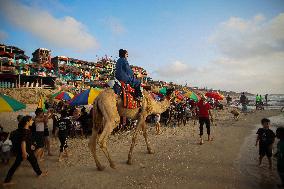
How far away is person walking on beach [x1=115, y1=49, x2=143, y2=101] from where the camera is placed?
7758mm

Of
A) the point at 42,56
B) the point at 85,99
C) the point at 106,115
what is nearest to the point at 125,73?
the point at 106,115

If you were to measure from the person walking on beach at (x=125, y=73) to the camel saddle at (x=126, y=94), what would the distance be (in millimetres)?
156

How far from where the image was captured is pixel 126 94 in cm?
760

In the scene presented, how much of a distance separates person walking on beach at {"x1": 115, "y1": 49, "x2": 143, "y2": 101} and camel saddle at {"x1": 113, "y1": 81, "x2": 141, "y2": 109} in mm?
156

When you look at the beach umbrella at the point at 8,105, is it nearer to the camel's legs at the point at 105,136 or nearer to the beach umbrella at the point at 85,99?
the beach umbrella at the point at 85,99

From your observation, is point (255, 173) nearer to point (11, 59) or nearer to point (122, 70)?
point (122, 70)

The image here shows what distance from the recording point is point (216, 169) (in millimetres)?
7211

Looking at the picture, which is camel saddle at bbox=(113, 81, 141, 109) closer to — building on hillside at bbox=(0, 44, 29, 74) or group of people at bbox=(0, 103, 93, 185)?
group of people at bbox=(0, 103, 93, 185)

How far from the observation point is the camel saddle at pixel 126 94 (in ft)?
24.7

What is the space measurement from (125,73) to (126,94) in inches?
30.8

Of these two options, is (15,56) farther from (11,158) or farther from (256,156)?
(256,156)

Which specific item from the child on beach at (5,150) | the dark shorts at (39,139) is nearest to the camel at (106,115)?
the dark shorts at (39,139)

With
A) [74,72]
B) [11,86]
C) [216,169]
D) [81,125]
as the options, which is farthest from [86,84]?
[216,169]

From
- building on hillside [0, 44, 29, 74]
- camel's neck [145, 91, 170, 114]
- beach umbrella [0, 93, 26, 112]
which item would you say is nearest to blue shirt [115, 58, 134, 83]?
camel's neck [145, 91, 170, 114]
